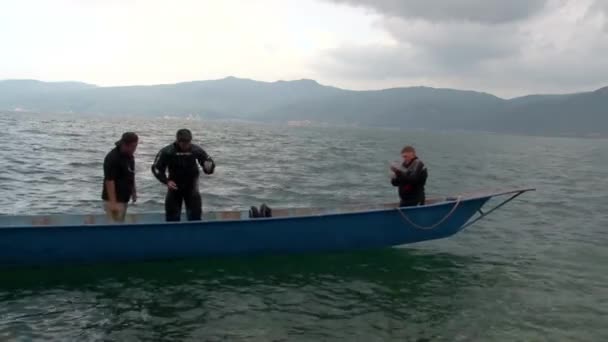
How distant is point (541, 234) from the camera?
1559 cm

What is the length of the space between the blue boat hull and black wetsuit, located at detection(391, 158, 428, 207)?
32 centimetres

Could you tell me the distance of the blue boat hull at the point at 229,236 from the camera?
9.15 m

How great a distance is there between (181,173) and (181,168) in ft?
0.37

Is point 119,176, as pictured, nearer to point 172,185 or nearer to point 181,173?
point 172,185

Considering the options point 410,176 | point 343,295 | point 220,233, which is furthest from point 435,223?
point 220,233

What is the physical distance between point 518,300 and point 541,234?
6946 mm

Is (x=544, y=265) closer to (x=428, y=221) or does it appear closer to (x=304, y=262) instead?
(x=428, y=221)

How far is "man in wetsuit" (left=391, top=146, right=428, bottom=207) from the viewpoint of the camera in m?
11.0

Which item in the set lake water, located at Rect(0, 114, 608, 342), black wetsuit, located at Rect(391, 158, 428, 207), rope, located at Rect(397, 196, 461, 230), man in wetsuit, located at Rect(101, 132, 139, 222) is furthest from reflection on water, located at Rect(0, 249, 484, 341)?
black wetsuit, located at Rect(391, 158, 428, 207)

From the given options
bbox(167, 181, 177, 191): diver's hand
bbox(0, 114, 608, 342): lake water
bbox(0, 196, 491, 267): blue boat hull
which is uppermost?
bbox(167, 181, 177, 191): diver's hand

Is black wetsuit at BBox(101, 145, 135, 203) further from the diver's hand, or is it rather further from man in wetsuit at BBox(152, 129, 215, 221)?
the diver's hand

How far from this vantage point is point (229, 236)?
33.9 ft

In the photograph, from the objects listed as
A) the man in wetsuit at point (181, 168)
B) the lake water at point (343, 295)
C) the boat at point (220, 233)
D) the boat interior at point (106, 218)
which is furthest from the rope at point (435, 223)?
the man in wetsuit at point (181, 168)

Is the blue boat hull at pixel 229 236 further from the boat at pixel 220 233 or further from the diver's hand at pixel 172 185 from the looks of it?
the diver's hand at pixel 172 185
